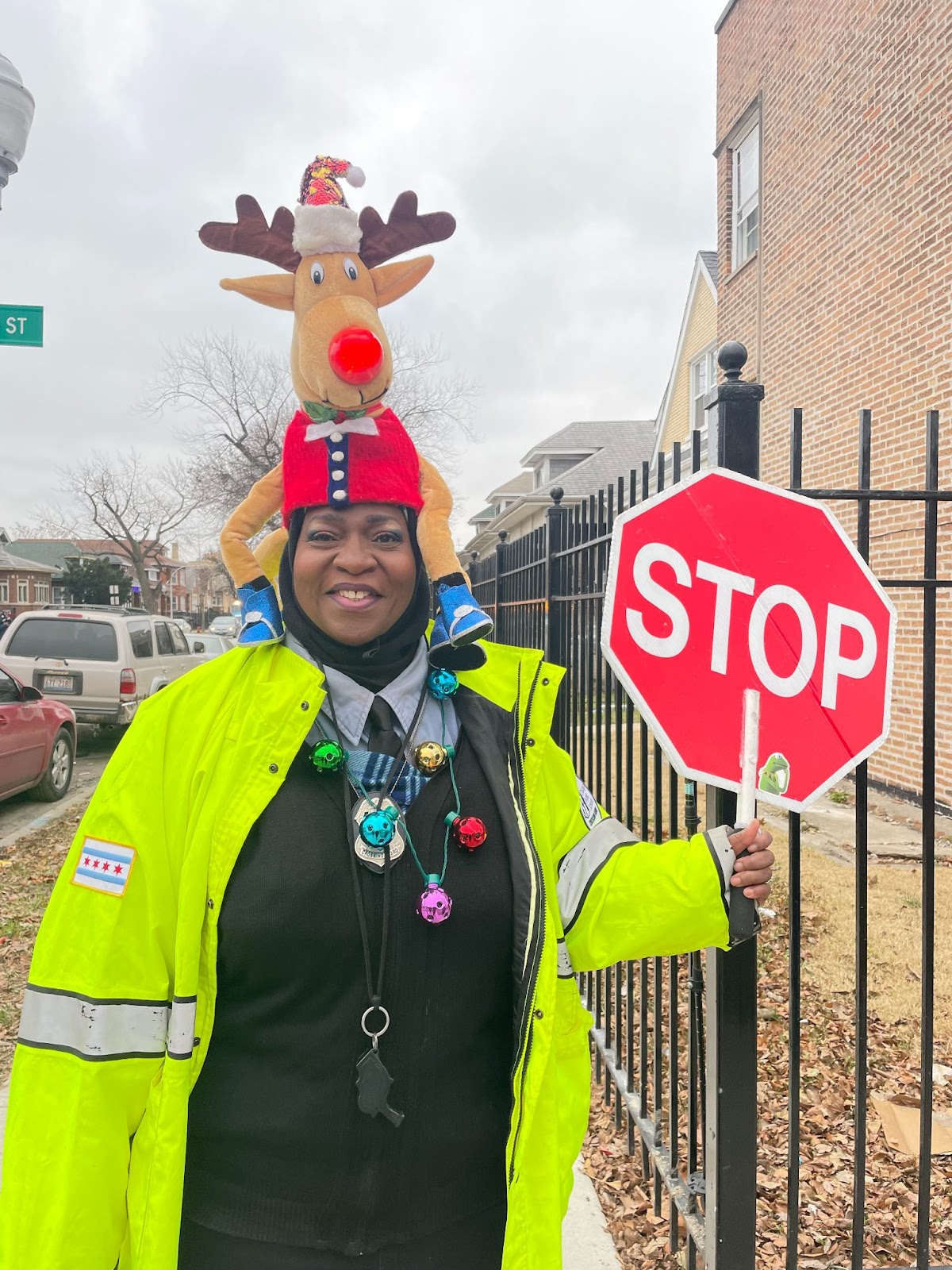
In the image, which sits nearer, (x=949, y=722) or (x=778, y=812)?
(x=949, y=722)

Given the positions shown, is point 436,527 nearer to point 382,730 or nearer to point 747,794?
point 382,730

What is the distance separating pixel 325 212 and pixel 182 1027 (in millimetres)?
1577

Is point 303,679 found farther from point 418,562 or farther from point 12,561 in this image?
point 12,561

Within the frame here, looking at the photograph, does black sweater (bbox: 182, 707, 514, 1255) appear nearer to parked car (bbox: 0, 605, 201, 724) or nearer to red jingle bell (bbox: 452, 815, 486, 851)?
red jingle bell (bbox: 452, 815, 486, 851)

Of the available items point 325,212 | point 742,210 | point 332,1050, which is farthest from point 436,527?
point 742,210

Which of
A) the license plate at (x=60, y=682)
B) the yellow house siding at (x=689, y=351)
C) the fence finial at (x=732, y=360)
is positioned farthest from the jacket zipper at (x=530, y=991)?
the yellow house siding at (x=689, y=351)

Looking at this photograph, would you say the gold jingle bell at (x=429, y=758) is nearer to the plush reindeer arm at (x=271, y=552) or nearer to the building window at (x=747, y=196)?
the plush reindeer arm at (x=271, y=552)

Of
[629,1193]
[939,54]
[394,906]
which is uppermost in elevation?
[939,54]

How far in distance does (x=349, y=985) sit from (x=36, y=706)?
7.75m

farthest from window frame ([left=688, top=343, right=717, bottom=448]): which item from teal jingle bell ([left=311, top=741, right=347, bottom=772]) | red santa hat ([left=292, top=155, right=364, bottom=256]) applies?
teal jingle bell ([left=311, top=741, right=347, bottom=772])

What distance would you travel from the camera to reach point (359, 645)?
1.73 metres

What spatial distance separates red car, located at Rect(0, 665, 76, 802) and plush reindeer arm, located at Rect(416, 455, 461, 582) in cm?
678

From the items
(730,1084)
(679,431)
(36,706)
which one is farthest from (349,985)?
(679,431)

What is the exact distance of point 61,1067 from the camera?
140 cm
